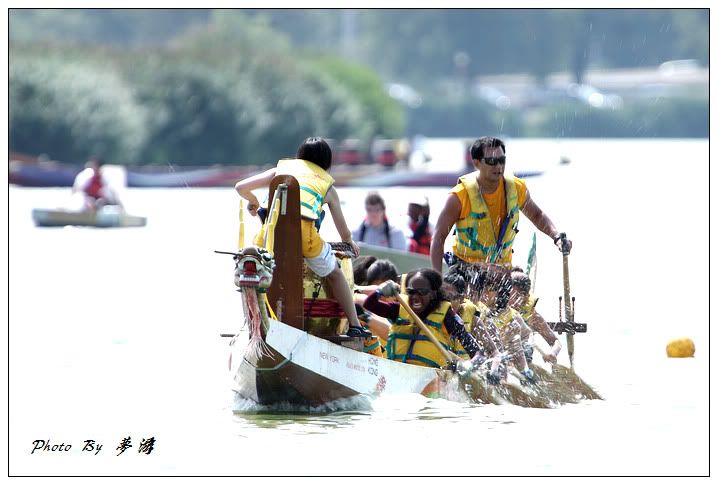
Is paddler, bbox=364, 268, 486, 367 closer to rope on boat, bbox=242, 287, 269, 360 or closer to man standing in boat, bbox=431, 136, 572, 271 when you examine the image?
man standing in boat, bbox=431, 136, 572, 271

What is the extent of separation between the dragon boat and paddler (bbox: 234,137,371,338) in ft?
0.28

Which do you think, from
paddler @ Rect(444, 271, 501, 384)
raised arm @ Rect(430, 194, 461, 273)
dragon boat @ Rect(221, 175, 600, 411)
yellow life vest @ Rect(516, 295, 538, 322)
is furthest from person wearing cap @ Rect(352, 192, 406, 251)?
dragon boat @ Rect(221, 175, 600, 411)

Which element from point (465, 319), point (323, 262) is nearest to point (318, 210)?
point (323, 262)

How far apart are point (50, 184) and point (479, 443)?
1210 inches

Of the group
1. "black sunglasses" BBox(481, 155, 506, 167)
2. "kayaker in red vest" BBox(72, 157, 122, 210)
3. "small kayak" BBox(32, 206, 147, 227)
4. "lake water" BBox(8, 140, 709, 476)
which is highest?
"kayaker in red vest" BBox(72, 157, 122, 210)

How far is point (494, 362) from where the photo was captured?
11617mm

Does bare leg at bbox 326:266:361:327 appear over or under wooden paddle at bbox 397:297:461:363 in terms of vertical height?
over

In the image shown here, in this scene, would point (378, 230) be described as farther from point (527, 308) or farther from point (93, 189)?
point (93, 189)

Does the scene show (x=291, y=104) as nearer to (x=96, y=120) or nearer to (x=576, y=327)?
(x=96, y=120)

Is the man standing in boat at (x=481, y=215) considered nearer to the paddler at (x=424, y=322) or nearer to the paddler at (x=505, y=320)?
the paddler at (x=505, y=320)

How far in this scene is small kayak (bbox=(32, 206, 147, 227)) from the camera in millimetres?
28219

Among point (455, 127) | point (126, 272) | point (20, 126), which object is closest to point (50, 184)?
point (20, 126)

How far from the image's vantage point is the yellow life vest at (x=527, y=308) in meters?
12.3

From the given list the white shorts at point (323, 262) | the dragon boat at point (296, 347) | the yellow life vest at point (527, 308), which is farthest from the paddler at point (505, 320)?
the white shorts at point (323, 262)
